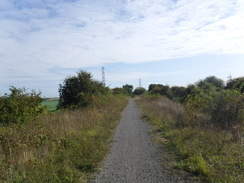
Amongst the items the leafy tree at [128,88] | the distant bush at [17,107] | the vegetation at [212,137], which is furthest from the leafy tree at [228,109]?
the leafy tree at [128,88]

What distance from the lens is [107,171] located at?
5.41m

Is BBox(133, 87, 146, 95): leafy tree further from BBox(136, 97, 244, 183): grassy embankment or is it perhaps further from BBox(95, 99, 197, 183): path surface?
→ BBox(95, 99, 197, 183): path surface

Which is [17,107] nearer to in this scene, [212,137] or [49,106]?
[49,106]

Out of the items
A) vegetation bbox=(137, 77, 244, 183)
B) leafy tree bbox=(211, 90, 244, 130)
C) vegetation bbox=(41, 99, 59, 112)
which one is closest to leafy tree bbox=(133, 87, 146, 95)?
vegetation bbox=(41, 99, 59, 112)

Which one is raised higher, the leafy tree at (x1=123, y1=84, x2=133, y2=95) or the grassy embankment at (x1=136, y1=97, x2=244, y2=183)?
the leafy tree at (x1=123, y1=84, x2=133, y2=95)

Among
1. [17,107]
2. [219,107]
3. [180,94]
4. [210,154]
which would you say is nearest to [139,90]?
[180,94]

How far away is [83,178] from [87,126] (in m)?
6.30

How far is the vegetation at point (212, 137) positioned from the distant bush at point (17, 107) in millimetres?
5966

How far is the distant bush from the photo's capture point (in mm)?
8344

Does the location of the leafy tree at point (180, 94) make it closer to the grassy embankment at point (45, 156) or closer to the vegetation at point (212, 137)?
the vegetation at point (212, 137)

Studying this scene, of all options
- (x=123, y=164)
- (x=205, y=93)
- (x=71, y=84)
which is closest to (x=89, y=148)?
(x=123, y=164)

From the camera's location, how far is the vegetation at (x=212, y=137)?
506cm

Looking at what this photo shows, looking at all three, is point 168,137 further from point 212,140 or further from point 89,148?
point 89,148

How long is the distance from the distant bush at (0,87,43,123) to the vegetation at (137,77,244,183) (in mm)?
5966
